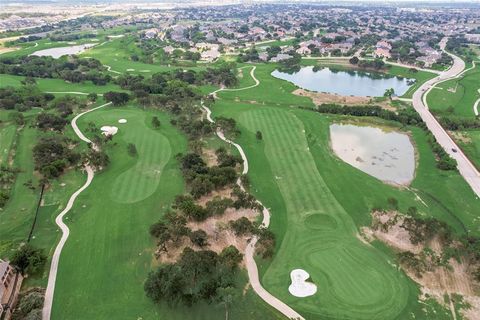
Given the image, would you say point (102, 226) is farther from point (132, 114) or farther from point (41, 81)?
point (41, 81)

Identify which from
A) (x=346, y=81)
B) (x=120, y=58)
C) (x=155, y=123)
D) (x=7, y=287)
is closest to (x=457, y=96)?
(x=346, y=81)

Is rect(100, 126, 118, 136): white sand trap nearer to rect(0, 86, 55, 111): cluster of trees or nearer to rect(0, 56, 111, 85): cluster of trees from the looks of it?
rect(0, 86, 55, 111): cluster of trees

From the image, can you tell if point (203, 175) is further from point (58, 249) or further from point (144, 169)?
point (58, 249)

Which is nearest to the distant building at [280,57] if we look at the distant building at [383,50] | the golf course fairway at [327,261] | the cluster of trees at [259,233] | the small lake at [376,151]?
the distant building at [383,50]

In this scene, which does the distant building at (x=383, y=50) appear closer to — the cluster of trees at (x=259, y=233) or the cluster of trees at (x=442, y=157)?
the cluster of trees at (x=442, y=157)

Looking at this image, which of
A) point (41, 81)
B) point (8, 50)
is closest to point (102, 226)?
point (41, 81)

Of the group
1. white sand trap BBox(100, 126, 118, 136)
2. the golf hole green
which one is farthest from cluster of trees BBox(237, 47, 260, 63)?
the golf hole green
